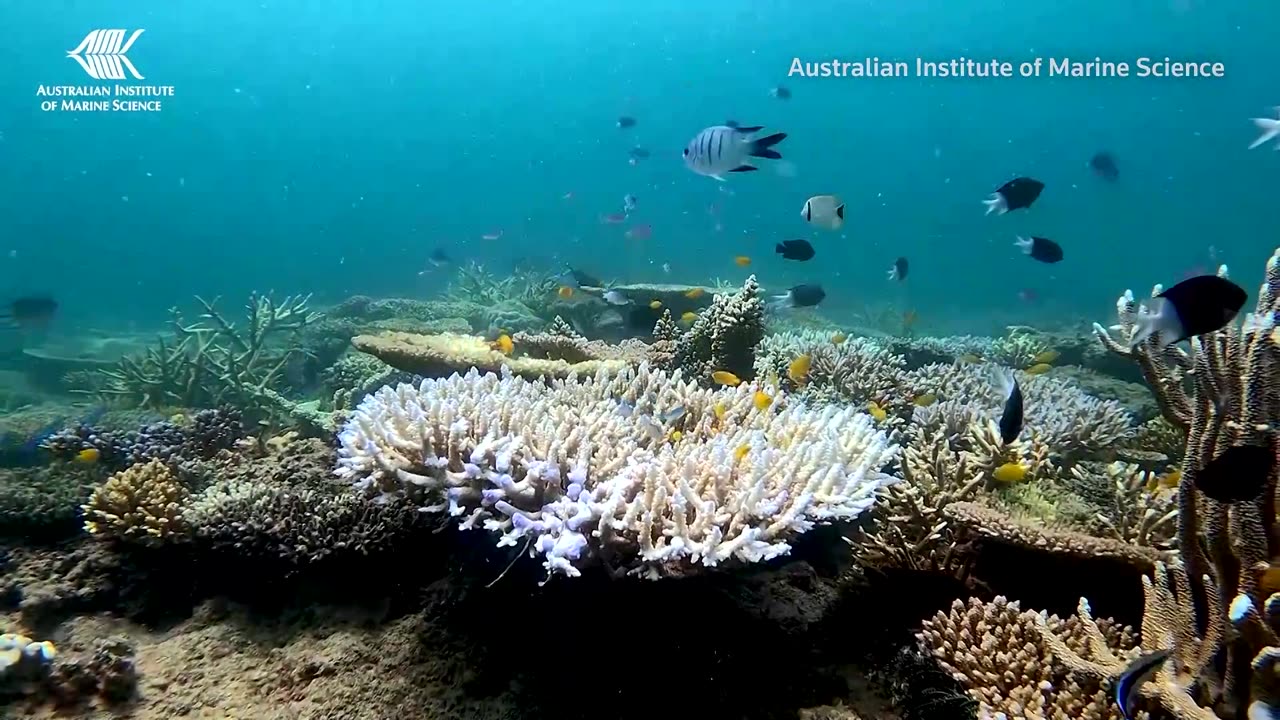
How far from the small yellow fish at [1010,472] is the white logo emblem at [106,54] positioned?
18.8 m

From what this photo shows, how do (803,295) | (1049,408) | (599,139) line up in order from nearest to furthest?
(1049,408) < (803,295) < (599,139)

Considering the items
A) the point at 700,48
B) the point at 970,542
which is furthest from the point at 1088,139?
the point at 970,542

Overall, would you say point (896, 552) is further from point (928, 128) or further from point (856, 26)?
point (928, 128)

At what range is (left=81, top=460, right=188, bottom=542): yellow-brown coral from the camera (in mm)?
3807

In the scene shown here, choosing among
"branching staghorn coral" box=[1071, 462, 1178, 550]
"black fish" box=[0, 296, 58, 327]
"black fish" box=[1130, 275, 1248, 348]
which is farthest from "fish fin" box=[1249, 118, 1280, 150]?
"black fish" box=[0, 296, 58, 327]

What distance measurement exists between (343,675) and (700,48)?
3688 inches

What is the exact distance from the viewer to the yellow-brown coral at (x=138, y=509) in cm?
381

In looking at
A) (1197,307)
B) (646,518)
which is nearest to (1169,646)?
(1197,307)

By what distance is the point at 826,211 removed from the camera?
6.06 m

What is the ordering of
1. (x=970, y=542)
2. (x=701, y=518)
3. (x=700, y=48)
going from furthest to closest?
(x=700, y=48) → (x=970, y=542) → (x=701, y=518)

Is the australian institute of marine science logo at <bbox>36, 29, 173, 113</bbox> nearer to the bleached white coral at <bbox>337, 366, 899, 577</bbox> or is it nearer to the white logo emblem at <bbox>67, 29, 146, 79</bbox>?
the white logo emblem at <bbox>67, 29, 146, 79</bbox>

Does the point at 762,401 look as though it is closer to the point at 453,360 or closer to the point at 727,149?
the point at 727,149

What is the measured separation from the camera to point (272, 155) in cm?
10906

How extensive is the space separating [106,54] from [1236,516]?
67.4 ft
